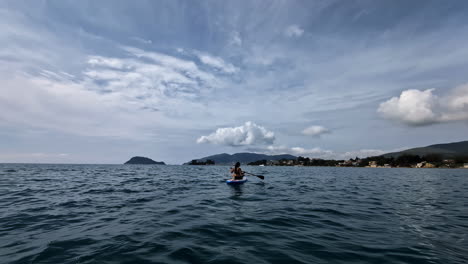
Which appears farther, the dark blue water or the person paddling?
the person paddling

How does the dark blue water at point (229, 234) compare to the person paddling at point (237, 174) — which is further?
the person paddling at point (237, 174)

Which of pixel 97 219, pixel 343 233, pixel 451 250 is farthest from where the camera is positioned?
pixel 97 219

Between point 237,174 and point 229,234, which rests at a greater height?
point 237,174

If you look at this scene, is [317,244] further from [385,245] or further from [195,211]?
[195,211]

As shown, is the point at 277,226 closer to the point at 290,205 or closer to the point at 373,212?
the point at 290,205

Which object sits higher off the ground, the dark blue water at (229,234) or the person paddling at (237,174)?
the person paddling at (237,174)

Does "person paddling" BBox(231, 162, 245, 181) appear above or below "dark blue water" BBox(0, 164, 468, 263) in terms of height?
above

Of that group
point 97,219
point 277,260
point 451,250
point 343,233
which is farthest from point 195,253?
point 451,250

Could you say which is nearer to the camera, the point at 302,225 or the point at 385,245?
the point at 385,245

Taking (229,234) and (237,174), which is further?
(237,174)

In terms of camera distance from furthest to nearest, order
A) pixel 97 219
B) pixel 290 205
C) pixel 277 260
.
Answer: pixel 290 205
pixel 97 219
pixel 277 260

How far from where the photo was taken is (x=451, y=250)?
697cm

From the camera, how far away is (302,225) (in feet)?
32.4

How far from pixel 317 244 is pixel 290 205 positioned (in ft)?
23.4
